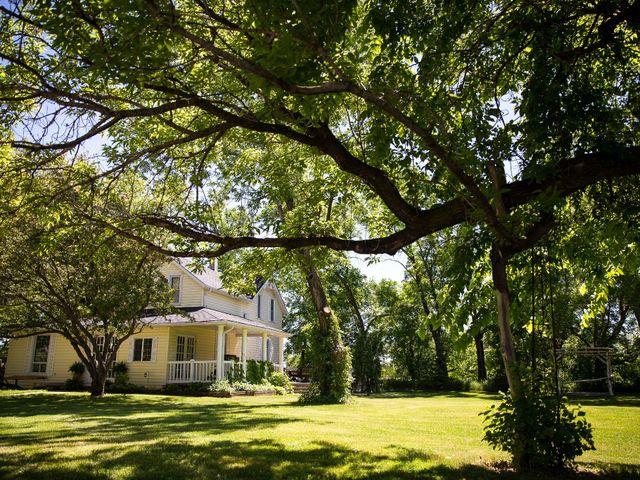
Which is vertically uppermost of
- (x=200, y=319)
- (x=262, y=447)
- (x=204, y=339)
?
(x=200, y=319)

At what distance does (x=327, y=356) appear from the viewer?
18656 millimetres

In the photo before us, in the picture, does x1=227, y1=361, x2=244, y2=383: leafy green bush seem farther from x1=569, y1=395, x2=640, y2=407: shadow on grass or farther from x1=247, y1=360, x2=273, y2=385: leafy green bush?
x1=569, y1=395, x2=640, y2=407: shadow on grass

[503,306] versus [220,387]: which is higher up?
[503,306]

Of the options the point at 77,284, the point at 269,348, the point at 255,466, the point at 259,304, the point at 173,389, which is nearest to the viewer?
the point at 255,466

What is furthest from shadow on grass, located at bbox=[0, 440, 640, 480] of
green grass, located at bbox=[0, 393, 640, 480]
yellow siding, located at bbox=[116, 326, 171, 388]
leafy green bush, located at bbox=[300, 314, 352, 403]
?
yellow siding, located at bbox=[116, 326, 171, 388]

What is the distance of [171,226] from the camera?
7.59 metres

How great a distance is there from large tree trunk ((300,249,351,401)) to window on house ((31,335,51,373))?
1843 centimetres

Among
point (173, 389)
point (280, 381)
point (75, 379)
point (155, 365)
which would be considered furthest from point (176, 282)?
point (280, 381)

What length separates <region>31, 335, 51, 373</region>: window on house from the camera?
91.8 feet

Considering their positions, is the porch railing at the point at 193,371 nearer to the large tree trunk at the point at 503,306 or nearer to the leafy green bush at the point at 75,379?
the leafy green bush at the point at 75,379

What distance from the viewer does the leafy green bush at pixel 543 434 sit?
228 inches

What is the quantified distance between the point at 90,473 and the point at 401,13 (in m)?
7.17

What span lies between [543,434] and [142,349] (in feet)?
77.6

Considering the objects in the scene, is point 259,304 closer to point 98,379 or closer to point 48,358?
point 48,358
